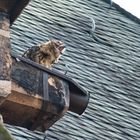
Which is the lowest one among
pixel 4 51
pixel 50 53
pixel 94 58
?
pixel 94 58

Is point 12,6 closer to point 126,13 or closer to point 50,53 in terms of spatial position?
point 50,53

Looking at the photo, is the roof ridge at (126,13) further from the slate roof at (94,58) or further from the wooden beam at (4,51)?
the wooden beam at (4,51)

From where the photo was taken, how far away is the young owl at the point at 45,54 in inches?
117

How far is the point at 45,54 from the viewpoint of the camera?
3070 millimetres

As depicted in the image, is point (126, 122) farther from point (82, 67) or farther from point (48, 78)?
point (48, 78)

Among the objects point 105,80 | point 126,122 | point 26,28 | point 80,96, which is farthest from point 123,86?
point 80,96

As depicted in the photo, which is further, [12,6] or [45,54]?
[45,54]

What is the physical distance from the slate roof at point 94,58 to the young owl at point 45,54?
3.41ft

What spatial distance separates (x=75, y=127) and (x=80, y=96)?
199 centimetres

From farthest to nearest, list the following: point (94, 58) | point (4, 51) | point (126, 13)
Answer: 1. point (126, 13)
2. point (94, 58)
3. point (4, 51)

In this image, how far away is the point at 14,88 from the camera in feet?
7.75

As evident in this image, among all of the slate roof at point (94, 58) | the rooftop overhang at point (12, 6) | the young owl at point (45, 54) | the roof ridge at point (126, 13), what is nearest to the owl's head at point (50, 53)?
the young owl at point (45, 54)

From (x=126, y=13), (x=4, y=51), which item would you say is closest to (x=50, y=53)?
(x=4, y=51)

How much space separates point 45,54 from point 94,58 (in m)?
3.13
